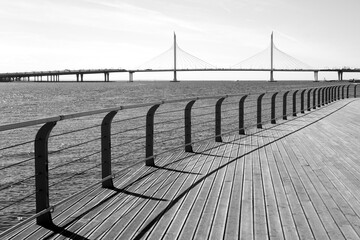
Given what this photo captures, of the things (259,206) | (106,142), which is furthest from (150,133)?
(259,206)

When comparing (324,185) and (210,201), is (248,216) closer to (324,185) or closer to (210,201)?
(210,201)

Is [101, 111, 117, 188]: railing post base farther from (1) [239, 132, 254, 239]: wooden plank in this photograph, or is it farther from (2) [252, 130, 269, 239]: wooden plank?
(2) [252, 130, 269, 239]: wooden plank

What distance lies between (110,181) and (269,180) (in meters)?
2.17

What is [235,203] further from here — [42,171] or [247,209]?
[42,171]

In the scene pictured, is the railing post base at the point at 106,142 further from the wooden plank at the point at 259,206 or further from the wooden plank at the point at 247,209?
the wooden plank at the point at 259,206

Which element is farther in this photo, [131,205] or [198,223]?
[131,205]

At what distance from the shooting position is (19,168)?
15.5 metres

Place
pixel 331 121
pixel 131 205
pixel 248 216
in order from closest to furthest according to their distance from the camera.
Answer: pixel 248 216 → pixel 131 205 → pixel 331 121

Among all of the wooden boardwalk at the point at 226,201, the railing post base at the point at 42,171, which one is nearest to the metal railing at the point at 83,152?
the railing post base at the point at 42,171

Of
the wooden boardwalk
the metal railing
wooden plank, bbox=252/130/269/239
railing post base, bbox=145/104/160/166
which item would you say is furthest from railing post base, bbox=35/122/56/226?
railing post base, bbox=145/104/160/166

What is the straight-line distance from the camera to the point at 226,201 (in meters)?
5.07

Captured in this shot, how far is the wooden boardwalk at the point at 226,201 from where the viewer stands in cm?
404

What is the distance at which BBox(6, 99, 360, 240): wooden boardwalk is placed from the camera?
159 inches

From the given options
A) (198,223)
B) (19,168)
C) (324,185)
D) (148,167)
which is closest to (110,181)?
(148,167)
